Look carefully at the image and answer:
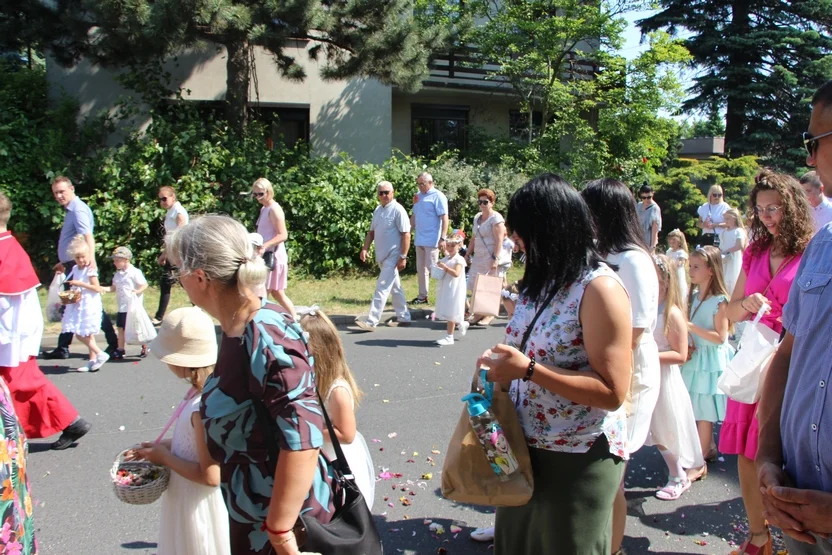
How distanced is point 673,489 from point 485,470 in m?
2.51

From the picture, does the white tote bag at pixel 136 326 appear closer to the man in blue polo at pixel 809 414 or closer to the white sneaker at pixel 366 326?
the white sneaker at pixel 366 326

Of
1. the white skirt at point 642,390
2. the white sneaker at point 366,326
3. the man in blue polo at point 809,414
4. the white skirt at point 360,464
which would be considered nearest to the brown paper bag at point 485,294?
the white sneaker at point 366,326

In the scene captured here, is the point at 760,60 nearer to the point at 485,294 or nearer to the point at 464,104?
the point at 464,104

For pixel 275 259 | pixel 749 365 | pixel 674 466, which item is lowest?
pixel 674 466

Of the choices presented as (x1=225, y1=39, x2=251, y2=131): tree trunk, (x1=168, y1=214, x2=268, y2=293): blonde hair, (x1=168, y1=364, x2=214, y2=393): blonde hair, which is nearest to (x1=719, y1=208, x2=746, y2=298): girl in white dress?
(x1=168, y1=364, x2=214, y2=393): blonde hair

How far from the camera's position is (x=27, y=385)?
4.74m

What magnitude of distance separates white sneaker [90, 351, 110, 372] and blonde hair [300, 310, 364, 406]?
4.93 m

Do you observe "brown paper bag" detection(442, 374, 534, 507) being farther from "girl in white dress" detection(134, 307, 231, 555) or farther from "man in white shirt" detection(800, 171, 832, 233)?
"man in white shirt" detection(800, 171, 832, 233)

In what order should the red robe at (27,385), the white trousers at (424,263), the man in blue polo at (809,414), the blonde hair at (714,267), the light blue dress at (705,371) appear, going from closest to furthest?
1. the man in blue polo at (809,414)
2. the red robe at (27,385)
3. the blonde hair at (714,267)
4. the light blue dress at (705,371)
5. the white trousers at (424,263)

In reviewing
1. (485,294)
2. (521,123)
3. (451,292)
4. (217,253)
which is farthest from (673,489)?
(521,123)

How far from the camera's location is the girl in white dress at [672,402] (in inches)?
163

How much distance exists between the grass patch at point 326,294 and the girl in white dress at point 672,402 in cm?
604

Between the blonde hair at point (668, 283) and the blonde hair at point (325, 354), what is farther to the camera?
the blonde hair at point (668, 283)

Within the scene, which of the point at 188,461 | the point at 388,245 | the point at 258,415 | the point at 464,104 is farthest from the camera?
the point at 464,104
